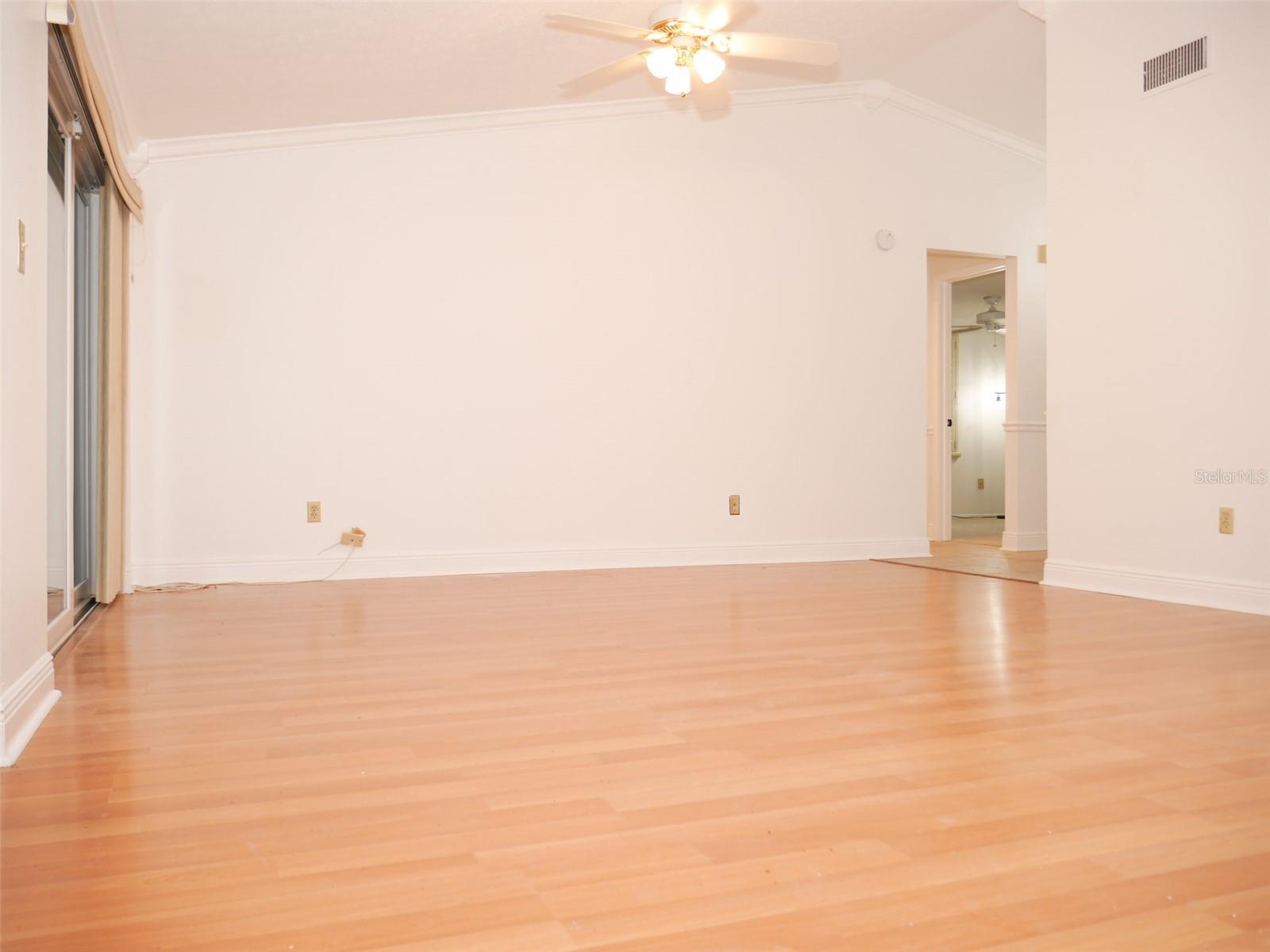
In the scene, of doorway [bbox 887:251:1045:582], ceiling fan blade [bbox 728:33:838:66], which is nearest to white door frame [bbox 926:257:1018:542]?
doorway [bbox 887:251:1045:582]

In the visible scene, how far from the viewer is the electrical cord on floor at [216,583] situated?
4406 mm

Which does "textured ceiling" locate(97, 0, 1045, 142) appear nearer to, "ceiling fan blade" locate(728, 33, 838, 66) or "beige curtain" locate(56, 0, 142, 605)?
"beige curtain" locate(56, 0, 142, 605)

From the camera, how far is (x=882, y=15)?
4.55 metres

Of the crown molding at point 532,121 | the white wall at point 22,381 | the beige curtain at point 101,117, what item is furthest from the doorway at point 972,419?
the beige curtain at point 101,117

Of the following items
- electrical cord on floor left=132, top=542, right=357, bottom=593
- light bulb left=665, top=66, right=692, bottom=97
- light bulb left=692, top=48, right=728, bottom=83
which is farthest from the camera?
electrical cord on floor left=132, top=542, right=357, bottom=593

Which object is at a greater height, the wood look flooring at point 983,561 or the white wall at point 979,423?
the white wall at point 979,423

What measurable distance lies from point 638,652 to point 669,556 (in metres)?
2.39

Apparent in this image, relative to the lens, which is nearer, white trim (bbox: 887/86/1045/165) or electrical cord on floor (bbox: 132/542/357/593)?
electrical cord on floor (bbox: 132/542/357/593)

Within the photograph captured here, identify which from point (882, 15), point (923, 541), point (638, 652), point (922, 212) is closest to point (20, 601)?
point (638, 652)

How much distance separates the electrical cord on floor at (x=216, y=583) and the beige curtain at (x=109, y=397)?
1.09 ft

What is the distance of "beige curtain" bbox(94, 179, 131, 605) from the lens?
12.9ft

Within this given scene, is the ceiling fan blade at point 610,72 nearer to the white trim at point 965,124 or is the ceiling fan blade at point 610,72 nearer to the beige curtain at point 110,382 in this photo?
the beige curtain at point 110,382

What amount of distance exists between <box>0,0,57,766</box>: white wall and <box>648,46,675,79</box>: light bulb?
200 centimetres

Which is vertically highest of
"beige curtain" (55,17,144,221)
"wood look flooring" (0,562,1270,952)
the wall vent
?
the wall vent
